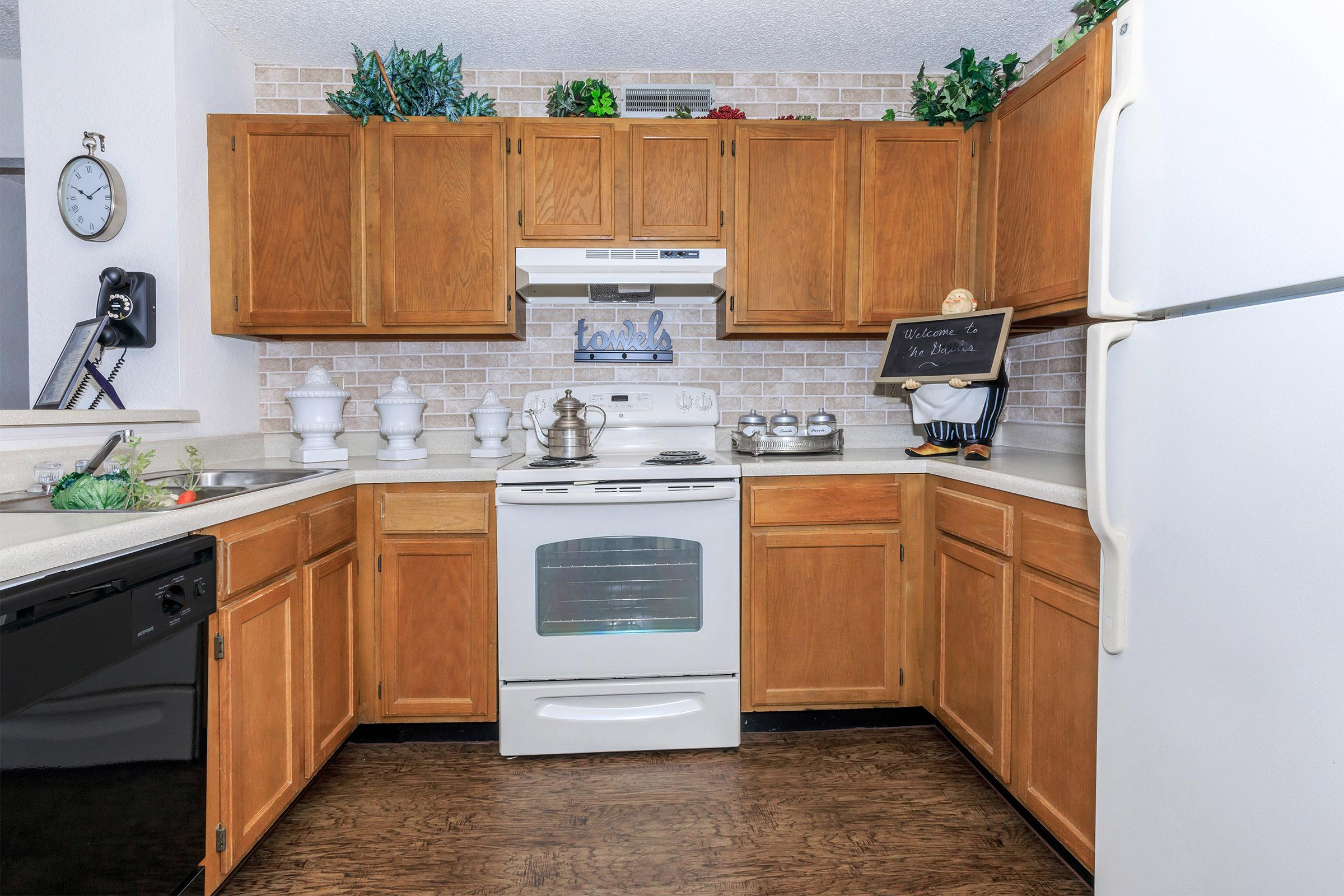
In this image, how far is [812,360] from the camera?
3.13 m

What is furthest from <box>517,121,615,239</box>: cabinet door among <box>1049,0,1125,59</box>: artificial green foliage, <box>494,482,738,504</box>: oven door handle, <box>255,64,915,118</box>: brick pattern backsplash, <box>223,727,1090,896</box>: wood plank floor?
<box>223,727,1090,896</box>: wood plank floor

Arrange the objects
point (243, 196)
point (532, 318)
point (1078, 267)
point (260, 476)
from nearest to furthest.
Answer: point (1078, 267)
point (260, 476)
point (243, 196)
point (532, 318)

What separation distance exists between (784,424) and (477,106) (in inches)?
66.2

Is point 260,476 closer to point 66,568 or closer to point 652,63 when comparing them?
point 66,568

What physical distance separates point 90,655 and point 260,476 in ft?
3.91

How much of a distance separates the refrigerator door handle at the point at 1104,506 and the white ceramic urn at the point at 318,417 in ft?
7.96

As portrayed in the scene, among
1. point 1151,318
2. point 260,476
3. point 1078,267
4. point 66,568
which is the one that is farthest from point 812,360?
point 66,568

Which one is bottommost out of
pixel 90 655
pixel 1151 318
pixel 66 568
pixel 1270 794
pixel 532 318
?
pixel 1270 794

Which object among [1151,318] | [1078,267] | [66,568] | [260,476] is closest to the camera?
[66,568]

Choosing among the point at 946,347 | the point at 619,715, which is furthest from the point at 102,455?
the point at 946,347

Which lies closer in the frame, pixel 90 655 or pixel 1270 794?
pixel 1270 794

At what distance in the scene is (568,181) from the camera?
2.68 meters

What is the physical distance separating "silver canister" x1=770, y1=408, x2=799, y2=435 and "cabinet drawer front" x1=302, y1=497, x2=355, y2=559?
5.05 feet

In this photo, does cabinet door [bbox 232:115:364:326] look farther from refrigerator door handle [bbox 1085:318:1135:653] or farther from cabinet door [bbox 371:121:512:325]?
refrigerator door handle [bbox 1085:318:1135:653]
